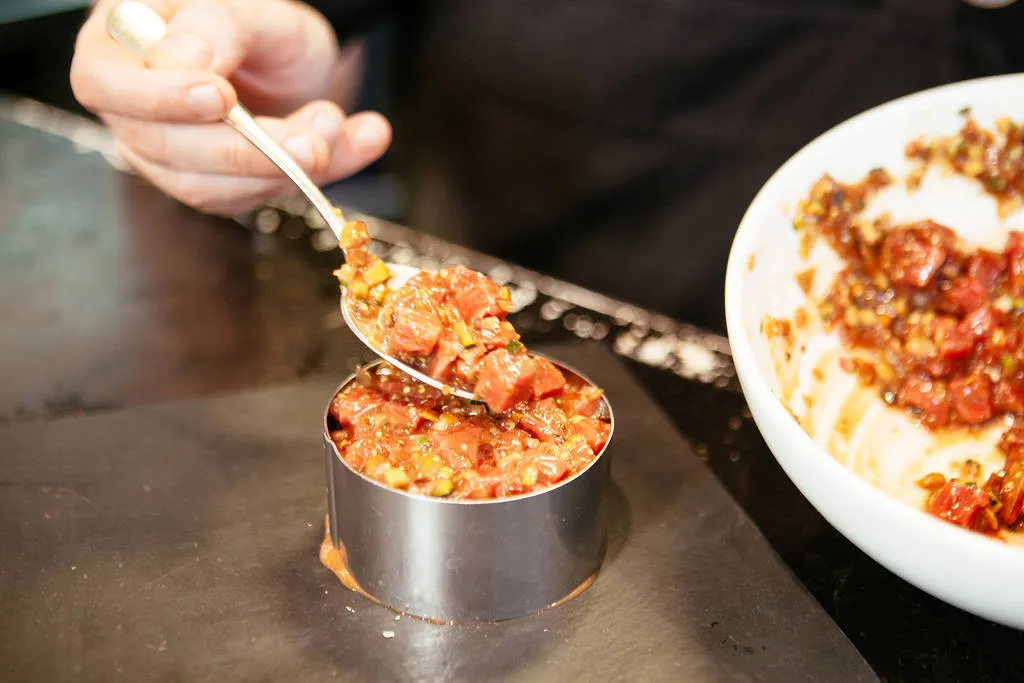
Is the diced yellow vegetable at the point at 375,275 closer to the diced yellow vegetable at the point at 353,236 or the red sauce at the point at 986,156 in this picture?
the diced yellow vegetable at the point at 353,236

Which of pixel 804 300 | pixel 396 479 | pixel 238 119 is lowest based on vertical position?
pixel 396 479

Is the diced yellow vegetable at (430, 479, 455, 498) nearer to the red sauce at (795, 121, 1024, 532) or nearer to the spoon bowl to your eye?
the spoon bowl

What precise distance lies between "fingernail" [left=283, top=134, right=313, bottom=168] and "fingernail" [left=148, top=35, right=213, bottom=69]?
0.65 ft

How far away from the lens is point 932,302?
1486 mm

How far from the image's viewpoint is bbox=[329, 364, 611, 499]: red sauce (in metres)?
1.14

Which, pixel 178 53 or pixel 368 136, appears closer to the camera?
pixel 178 53

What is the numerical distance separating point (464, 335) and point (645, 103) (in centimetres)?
102

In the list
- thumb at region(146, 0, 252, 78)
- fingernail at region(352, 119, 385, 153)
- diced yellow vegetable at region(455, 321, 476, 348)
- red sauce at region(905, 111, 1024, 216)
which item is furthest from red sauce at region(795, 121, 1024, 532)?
thumb at region(146, 0, 252, 78)

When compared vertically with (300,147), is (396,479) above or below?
below

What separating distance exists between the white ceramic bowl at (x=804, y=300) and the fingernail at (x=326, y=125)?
0.75 meters

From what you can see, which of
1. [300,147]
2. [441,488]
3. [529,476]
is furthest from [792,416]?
[300,147]

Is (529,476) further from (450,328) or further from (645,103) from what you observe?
(645,103)

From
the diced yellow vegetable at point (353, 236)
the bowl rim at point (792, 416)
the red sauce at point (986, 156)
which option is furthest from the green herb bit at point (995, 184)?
the diced yellow vegetable at point (353, 236)

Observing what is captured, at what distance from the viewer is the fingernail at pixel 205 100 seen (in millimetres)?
1316
